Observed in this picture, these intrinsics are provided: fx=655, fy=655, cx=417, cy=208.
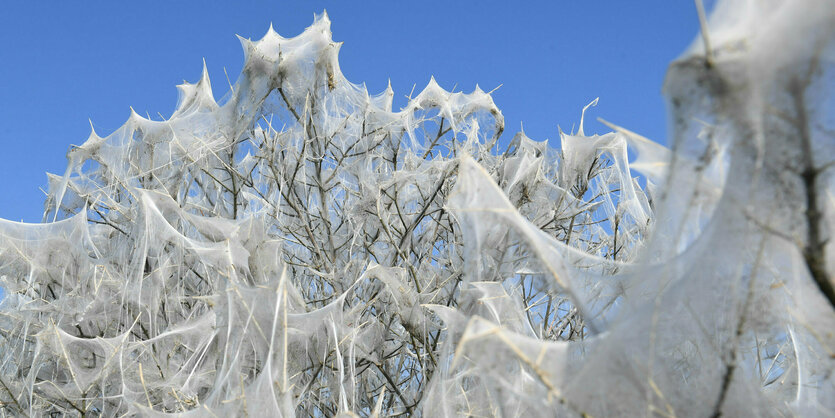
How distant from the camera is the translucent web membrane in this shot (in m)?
1.71

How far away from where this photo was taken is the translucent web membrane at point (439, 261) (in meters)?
1.71

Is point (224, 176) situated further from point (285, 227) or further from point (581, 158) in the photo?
point (581, 158)

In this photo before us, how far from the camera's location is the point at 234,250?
5160 mm

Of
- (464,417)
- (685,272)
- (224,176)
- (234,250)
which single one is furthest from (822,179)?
(224,176)

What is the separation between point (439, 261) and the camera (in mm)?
7410

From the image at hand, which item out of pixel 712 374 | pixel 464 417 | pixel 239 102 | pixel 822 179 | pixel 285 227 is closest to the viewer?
pixel 822 179

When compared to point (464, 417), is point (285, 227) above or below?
above

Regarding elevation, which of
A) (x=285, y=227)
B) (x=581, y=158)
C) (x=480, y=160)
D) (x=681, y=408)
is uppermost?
(x=480, y=160)

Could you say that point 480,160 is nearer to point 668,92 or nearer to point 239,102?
point 239,102

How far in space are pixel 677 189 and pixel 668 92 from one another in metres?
0.32

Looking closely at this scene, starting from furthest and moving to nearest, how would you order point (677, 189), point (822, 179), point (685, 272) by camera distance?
point (685, 272) → point (677, 189) → point (822, 179)

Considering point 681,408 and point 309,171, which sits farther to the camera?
point 309,171

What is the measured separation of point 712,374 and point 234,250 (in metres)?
3.81

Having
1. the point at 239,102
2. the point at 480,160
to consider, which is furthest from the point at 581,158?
the point at 239,102
